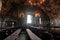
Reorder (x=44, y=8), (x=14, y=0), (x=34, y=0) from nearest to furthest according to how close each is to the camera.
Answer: (x=34, y=0) → (x=14, y=0) → (x=44, y=8)

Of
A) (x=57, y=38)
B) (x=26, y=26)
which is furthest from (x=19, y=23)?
(x=57, y=38)

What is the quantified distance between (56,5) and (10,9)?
27.7 ft

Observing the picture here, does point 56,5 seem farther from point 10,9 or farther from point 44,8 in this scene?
point 10,9

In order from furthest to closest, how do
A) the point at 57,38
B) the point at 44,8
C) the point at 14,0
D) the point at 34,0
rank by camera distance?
the point at 44,8 → the point at 14,0 → the point at 34,0 → the point at 57,38

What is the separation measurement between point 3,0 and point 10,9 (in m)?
4.69

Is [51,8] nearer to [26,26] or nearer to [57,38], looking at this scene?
[26,26]

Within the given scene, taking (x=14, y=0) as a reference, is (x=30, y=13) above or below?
below

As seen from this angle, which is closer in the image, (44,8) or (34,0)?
(34,0)

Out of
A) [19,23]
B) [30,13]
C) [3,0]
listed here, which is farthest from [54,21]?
[3,0]

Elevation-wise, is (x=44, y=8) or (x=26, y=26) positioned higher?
(x=44, y=8)

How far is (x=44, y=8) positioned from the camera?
94.2 feet

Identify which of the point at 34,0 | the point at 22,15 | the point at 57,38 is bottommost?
the point at 57,38

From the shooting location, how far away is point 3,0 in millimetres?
23672

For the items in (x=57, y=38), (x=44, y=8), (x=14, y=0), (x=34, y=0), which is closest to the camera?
(x=57, y=38)
